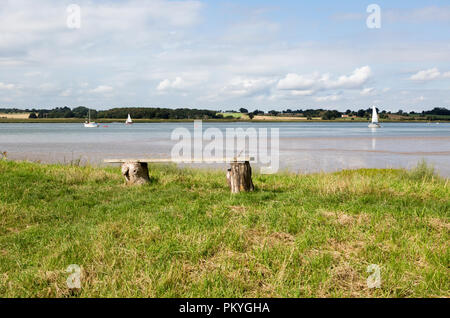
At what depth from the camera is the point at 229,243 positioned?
5.80m

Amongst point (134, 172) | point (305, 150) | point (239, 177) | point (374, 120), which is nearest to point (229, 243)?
point (239, 177)

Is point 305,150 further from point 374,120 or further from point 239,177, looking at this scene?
point 374,120

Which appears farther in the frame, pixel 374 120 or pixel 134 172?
pixel 374 120

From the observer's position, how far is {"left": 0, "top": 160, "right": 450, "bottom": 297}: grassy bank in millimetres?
4621

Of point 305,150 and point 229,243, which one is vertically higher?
point 229,243

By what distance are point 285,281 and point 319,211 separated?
301 centimetres

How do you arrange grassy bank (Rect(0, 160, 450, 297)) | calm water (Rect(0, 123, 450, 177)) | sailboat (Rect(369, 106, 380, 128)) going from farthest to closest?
1. sailboat (Rect(369, 106, 380, 128))
2. calm water (Rect(0, 123, 450, 177))
3. grassy bank (Rect(0, 160, 450, 297))

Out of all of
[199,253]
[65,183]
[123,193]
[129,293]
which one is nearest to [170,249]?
[199,253]

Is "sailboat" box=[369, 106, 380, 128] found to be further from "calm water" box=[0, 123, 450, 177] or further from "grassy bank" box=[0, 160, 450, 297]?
"grassy bank" box=[0, 160, 450, 297]

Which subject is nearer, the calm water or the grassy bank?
the grassy bank

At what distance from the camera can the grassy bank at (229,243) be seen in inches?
182

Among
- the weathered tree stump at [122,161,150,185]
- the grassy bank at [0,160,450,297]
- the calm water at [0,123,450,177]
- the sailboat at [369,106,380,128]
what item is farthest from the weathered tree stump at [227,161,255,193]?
the sailboat at [369,106,380,128]

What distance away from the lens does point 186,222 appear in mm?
6926
